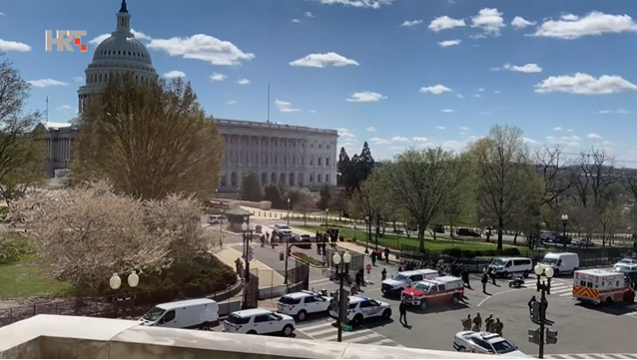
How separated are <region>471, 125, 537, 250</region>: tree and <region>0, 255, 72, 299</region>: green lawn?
42.3 meters

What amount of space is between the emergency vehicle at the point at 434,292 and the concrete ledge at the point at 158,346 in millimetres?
27616

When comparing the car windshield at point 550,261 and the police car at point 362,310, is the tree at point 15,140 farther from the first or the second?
the car windshield at point 550,261

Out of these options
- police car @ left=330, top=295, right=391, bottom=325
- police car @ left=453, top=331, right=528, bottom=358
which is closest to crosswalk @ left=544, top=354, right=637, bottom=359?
police car @ left=453, top=331, right=528, bottom=358

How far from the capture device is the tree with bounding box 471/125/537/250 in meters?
60.8

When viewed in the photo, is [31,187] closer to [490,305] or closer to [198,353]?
[490,305]

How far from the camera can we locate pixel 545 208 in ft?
230

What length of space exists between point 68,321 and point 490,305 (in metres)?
31.5

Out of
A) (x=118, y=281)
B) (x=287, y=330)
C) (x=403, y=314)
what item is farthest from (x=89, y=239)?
(x=403, y=314)

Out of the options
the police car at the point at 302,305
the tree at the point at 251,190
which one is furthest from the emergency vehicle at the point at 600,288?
the tree at the point at 251,190

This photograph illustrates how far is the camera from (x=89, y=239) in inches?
1072

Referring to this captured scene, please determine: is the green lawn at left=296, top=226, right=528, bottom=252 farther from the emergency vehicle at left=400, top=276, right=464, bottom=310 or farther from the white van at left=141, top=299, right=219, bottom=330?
the white van at left=141, top=299, right=219, bottom=330

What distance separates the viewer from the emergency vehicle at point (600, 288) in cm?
3378

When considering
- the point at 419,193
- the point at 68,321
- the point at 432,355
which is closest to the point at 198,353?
the point at 68,321

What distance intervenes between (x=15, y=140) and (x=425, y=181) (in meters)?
34.1
